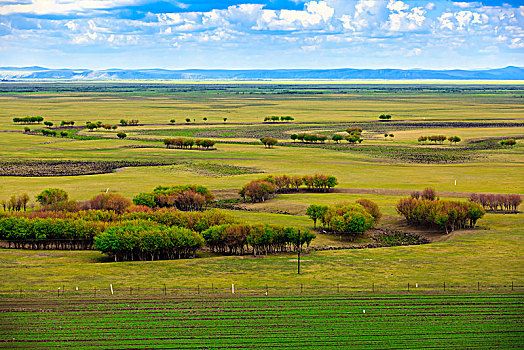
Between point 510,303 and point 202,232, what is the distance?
27.7 metres

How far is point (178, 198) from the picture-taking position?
250 ft

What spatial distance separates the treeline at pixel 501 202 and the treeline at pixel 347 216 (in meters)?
14.9

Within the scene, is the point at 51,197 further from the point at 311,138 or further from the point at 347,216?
the point at 311,138

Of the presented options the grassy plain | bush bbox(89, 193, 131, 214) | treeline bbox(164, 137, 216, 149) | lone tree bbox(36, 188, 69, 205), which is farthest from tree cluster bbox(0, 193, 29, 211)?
treeline bbox(164, 137, 216, 149)

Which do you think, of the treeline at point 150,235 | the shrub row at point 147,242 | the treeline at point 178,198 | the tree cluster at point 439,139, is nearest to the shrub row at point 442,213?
the treeline at point 150,235

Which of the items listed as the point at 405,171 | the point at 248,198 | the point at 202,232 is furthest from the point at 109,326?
the point at 405,171

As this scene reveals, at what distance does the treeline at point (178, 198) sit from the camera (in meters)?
74.8

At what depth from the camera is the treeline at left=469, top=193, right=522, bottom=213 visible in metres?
74.7

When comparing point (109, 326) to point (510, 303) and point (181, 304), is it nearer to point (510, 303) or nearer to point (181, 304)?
point (181, 304)

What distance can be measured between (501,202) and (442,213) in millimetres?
12829

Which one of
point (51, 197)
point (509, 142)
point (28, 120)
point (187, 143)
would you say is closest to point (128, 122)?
point (28, 120)

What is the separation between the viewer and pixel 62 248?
60719mm

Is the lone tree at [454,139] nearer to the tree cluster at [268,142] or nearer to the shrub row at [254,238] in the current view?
the tree cluster at [268,142]

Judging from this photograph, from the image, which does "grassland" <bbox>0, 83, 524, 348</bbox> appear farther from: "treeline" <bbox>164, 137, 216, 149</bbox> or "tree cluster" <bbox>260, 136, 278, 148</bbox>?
"tree cluster" <bbox>260, 136, 278, 148</bbox>
